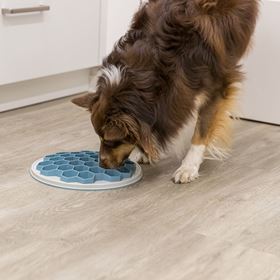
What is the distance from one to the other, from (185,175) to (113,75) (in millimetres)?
564

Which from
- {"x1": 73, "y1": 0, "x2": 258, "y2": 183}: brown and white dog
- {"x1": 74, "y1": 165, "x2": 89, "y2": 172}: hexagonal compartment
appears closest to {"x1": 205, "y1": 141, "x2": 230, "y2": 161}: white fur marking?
{"x1": 73, "y1": 0, "x2": 258, "y2": 183}: brown and white dog

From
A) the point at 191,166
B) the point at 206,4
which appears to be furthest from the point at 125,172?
the point at 206,4

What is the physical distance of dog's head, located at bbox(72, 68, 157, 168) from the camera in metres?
2.31

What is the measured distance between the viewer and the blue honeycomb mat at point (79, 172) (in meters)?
2.44

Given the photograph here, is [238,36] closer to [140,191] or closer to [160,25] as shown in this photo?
[160,25]

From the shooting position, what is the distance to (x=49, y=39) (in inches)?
136

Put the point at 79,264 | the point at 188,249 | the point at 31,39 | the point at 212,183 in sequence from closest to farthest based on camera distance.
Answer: the point at 79,264 < the point at 188,249 < the point at 212,183 < the point at 31,39

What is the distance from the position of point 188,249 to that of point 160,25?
3.21ft

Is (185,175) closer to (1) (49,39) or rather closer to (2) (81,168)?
(2) (81,168)

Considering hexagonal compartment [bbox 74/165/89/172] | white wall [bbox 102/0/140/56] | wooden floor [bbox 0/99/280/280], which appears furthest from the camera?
white wall [bbox 102/0/140/56]

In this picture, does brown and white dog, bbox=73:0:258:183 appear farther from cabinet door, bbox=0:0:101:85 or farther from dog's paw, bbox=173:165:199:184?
cabinet door, bbox=0:0:101:85

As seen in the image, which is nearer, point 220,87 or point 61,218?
point 61,218

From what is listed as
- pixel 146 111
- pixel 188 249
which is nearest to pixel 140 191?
pixel 146 111

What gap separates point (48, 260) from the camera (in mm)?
1850
